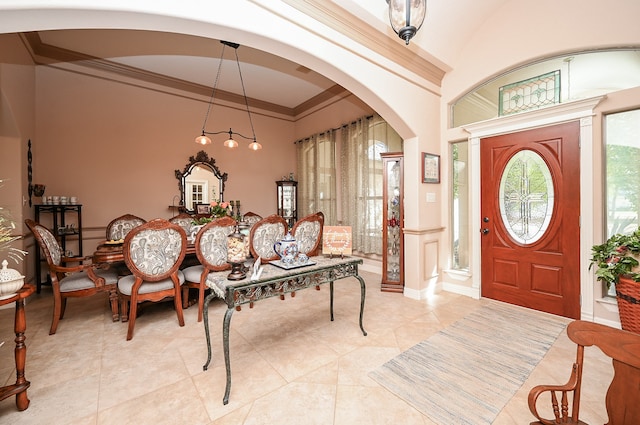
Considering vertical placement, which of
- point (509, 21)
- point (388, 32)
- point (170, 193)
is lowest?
point (170, 193)

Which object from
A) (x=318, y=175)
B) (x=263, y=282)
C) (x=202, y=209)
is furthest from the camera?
(x=318, y=175)

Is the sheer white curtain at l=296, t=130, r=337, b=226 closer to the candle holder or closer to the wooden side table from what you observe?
the candle holder

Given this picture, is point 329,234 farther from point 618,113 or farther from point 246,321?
point 618,113

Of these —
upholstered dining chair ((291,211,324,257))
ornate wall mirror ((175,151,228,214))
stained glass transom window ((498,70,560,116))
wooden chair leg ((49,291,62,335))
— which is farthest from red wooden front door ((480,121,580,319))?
wooden chair leg ((49,291,62,335))

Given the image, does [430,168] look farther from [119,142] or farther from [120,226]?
[119,142]

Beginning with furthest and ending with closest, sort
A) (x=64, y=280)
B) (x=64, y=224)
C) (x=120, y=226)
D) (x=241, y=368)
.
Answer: (x=64, y=224) < (x=120, y=226) < (x=64, y=280) < (x=241, y=368)

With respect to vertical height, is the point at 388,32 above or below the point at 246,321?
above

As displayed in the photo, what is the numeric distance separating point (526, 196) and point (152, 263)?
14.0ft

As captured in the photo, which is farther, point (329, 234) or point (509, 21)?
point (509, 21)

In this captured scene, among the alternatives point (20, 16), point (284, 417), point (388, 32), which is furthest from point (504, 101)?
point (20, 16)

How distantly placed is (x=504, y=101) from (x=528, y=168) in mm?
928

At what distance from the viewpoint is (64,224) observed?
13.8ft

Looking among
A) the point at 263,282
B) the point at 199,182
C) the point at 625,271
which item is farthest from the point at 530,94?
the point at 199,182

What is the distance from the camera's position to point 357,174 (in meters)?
5.03
